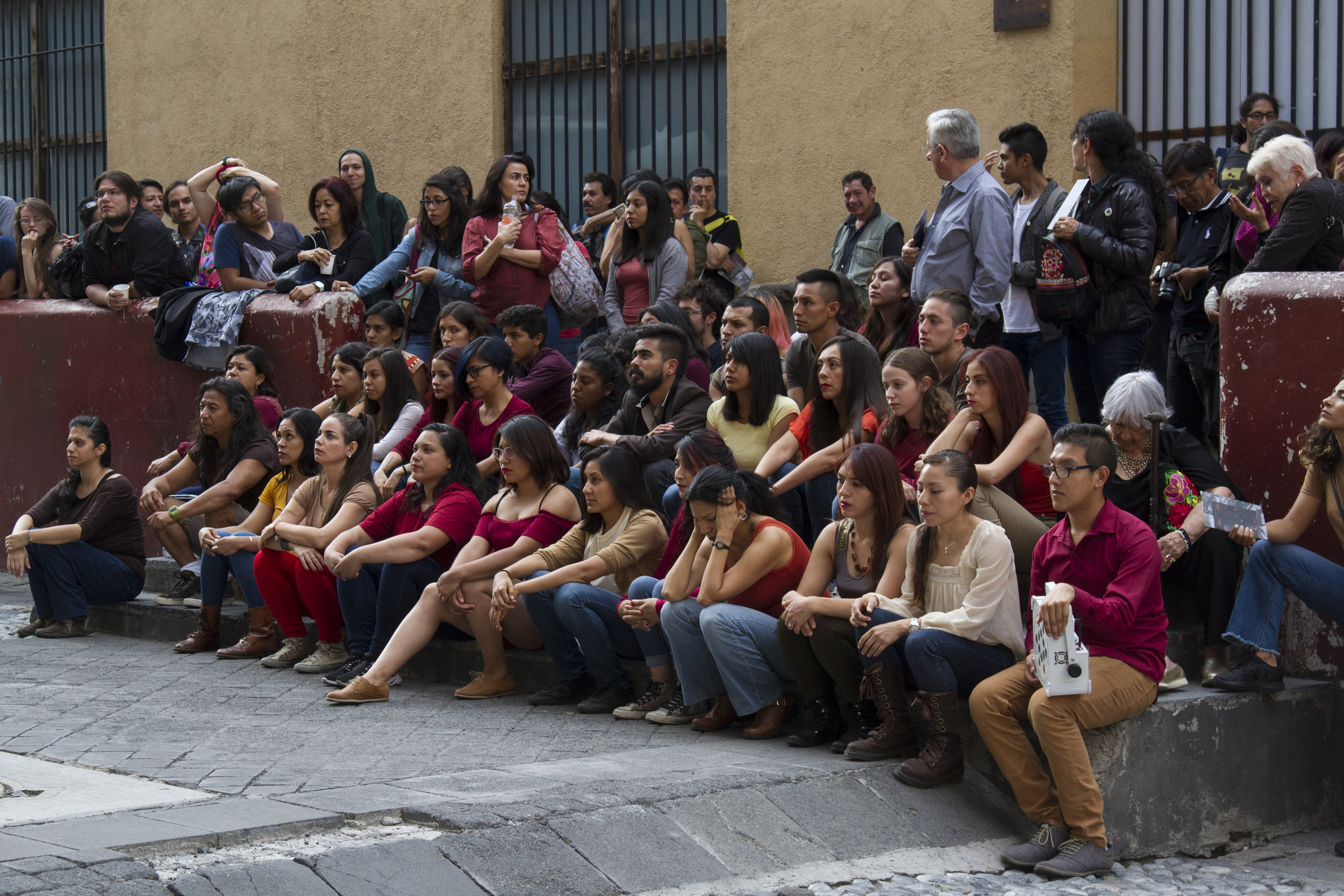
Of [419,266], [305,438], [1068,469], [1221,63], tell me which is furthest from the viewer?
[419,266]

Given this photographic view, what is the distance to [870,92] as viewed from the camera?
10234 millimetres

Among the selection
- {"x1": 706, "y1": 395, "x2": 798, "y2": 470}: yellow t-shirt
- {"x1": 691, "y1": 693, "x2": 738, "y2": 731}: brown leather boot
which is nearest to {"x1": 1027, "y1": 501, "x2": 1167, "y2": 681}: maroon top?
{"x1": 691, "y1": 693, "x2": 738, "y2": 731}: brown leather boot

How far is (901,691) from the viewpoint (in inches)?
229

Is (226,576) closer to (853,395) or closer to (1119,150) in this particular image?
(853,395)

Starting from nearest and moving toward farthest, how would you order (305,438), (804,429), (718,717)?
(718,717), (804,429), (305,438)

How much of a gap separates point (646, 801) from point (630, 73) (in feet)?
26.4

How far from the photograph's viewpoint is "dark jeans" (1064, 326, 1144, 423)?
733 cm

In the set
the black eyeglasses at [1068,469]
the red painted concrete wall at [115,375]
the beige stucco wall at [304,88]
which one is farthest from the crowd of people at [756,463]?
the beige stucco wall at [304,88]

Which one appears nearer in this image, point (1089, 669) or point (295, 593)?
point (1089, 669)

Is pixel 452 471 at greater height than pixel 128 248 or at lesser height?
lesser

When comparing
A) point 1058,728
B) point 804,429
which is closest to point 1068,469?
point 1058,728

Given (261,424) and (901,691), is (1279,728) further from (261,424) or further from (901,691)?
(261,424)

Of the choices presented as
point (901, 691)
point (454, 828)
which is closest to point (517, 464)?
point (901, 691)

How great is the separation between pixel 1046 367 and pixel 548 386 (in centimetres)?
277
